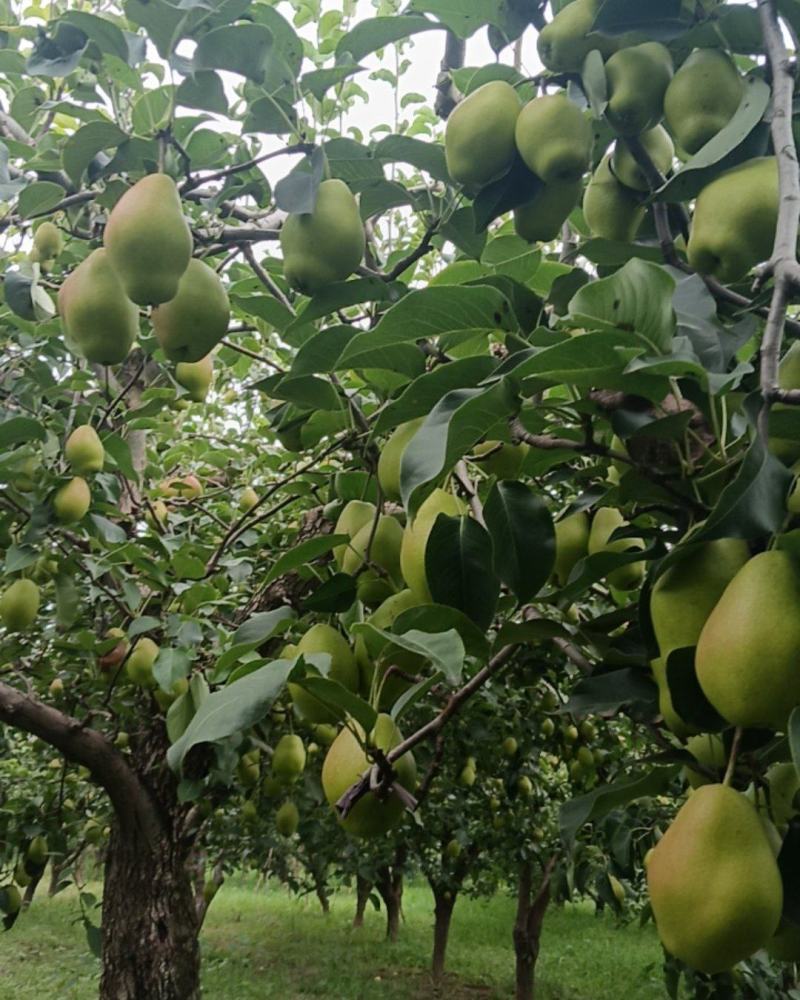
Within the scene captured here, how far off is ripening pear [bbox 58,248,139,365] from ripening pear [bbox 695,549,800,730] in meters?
0.77

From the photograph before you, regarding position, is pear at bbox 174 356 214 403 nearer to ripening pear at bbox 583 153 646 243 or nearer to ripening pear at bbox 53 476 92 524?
ripening pear at bbox 53 476 92 524

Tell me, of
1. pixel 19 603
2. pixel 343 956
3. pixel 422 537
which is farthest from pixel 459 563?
pixel 343 956

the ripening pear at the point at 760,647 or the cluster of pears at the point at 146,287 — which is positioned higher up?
the cluster of pears at the point at 146,287

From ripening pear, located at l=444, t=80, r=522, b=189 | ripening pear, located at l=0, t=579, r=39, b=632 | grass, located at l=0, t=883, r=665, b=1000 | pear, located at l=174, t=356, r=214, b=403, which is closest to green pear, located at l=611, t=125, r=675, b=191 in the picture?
ripening pear, located at l=444, t=80, r=522, b=189

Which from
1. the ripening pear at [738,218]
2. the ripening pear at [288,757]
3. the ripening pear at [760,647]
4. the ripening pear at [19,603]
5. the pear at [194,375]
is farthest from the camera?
the ripening pear at [288,757]

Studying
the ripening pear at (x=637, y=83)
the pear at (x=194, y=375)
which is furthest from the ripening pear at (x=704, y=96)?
the pear at (x=194, y=375)

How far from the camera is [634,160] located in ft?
2.91

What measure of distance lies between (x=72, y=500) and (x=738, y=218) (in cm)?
156

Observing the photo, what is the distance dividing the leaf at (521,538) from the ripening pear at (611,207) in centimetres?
31

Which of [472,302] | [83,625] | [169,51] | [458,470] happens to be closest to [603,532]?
[458,470]

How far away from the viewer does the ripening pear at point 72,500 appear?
6.33 ft

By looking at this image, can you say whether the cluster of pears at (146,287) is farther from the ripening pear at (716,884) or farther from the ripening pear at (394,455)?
the ripening pear at (716,884)

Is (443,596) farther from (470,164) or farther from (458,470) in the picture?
(470,164)

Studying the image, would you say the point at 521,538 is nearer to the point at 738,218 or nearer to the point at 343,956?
the point at 738,218
